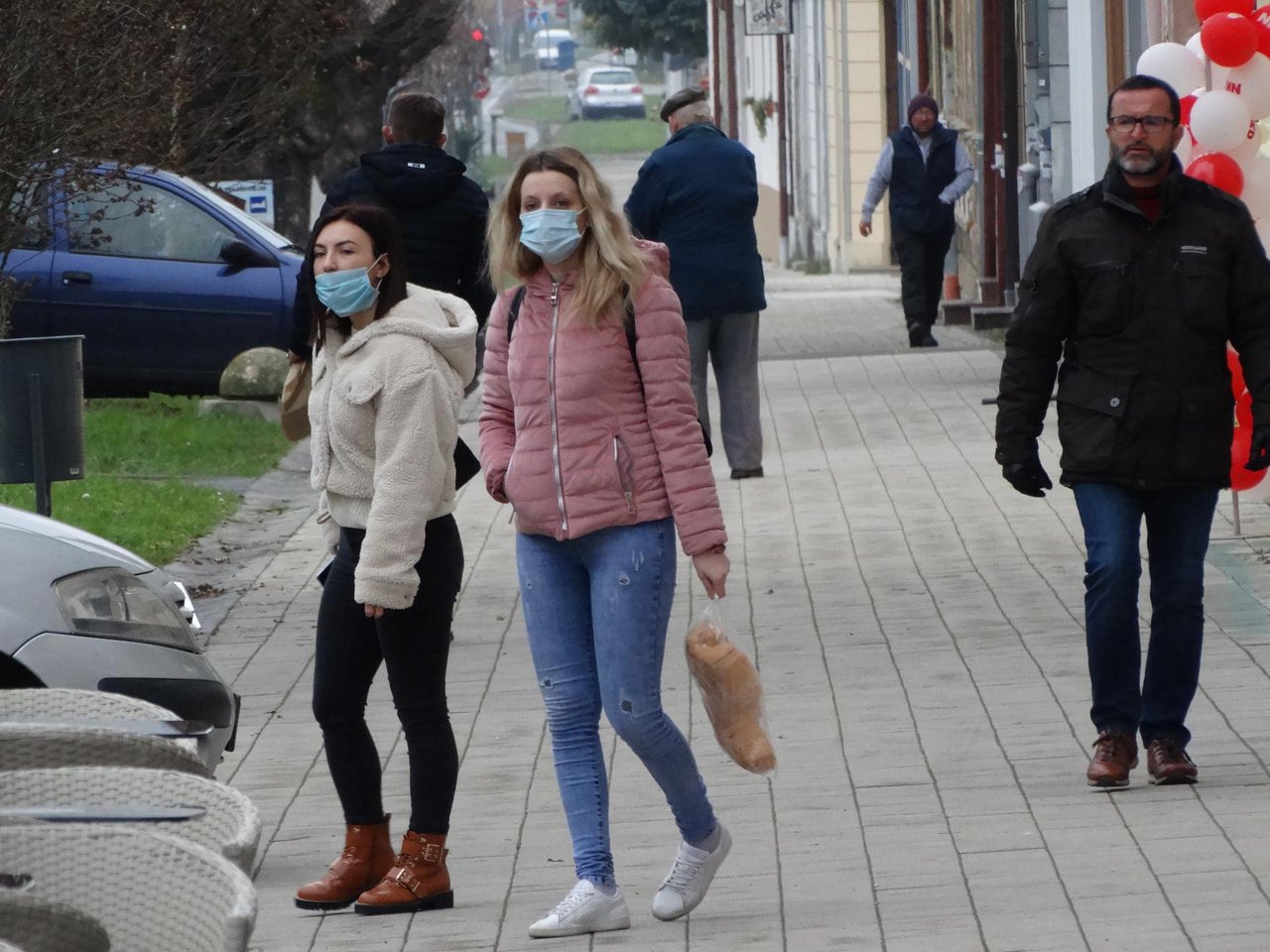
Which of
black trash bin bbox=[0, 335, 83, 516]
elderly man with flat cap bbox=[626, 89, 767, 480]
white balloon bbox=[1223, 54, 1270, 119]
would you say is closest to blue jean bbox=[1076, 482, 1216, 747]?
white balloon bbox=[1223, 54, 1270, 119]

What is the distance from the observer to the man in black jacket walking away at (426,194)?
25.9 ft

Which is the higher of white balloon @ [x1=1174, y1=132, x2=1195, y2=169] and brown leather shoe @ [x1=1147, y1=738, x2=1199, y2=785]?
white balloon @ [x1=1174, y1=132, x2=1195, y2=169]

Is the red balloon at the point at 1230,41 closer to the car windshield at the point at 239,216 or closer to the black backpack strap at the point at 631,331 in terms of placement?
the black backpack strap at the point at 631,331

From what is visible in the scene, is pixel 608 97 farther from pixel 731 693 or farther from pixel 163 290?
pixel 731 693

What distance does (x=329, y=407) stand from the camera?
535 centimetres

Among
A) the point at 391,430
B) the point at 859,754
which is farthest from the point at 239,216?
the point at 391,430

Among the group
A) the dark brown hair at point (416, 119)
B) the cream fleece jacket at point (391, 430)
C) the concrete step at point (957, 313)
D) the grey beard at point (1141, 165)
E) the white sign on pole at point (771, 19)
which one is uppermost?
the white sign on pole at point (771, 19)

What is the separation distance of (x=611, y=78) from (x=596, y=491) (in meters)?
80.0

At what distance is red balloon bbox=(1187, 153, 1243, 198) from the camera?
8.62 m

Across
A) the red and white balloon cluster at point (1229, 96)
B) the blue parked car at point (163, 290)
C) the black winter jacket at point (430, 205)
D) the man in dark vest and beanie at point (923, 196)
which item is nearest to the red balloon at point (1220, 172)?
the red and white balloon cluster at point (1229, 96)

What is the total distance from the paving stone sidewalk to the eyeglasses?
1.66m

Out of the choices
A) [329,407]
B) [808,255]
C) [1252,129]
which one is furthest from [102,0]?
[808,255]

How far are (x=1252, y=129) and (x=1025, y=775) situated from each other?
3385 millimetres

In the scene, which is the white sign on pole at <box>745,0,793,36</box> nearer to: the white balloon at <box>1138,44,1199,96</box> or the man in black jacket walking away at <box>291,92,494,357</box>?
the white balloon at <box>1138,44,1199,96</box>
